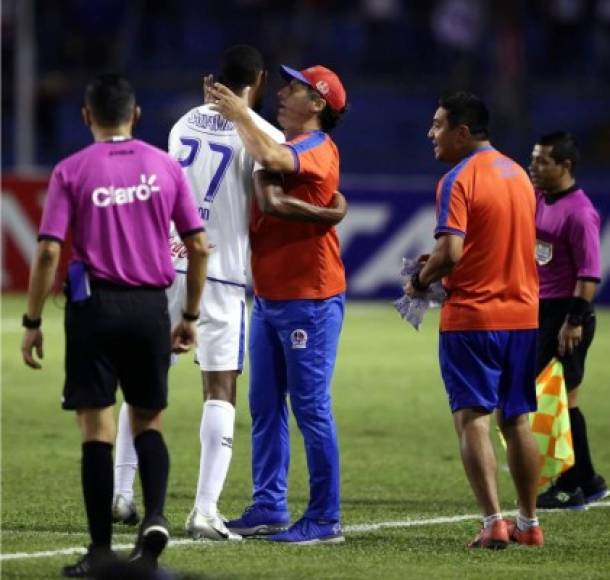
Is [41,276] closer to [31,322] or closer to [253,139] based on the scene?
[31,322]

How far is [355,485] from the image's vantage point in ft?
34.0

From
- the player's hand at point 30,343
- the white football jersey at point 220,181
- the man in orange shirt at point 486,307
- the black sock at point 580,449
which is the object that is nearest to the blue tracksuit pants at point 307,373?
the white football jersey at point 220,181

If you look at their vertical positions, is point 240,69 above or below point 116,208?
above

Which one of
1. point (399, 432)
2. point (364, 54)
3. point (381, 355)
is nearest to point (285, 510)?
point (399, 432)

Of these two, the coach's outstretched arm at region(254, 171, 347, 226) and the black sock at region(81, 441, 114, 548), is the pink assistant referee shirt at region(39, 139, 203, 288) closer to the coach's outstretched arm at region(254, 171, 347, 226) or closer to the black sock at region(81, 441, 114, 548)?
the black sock at region(81, 441, 114, 548)

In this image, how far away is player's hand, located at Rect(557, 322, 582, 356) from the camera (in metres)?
9.55

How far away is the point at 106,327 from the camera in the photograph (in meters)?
6.88

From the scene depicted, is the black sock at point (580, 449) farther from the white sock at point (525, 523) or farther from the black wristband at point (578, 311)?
the white sock at point (525, 523)

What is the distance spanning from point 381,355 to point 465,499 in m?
8.69

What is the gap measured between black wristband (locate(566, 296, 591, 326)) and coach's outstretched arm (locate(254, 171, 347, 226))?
201cm

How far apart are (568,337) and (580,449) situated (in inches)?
32.2

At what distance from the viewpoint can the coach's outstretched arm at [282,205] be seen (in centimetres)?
797

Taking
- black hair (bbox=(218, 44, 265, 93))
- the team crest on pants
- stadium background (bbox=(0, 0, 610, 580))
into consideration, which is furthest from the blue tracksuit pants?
Answer: black hair (bbox=(218, 44, 265, 93))

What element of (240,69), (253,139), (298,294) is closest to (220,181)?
(253,139)
